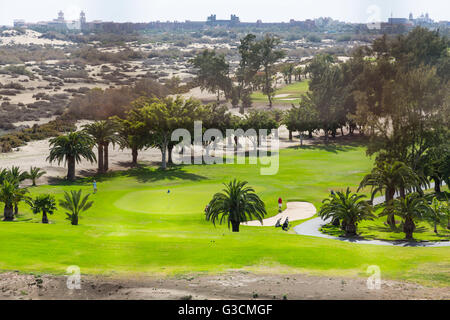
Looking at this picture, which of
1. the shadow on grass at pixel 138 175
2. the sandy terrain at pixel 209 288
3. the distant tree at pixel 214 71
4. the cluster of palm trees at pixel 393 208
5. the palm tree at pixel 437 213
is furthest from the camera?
the distant tree at pixel 214 71

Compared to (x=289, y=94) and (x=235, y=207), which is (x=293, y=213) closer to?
(x=235, y=207)

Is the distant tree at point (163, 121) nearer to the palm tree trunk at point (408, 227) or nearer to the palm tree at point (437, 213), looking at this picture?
the palm tree at point (437, 213)

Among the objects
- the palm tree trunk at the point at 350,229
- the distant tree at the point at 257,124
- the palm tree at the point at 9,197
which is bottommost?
the palm tree trunk at the point at 350,229

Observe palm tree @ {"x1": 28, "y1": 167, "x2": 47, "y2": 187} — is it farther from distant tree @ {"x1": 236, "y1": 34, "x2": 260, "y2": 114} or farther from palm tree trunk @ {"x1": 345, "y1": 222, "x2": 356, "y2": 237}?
distant tree @ {"x1": 236, "y1": 34, "x2": 260, "y2": 114}

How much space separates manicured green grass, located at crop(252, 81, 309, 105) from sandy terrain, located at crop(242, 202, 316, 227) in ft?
306

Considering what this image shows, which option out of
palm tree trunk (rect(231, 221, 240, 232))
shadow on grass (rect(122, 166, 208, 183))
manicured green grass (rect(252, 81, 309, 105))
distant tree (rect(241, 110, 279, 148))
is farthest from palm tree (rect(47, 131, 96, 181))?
manicured green grass (rect(252, 81, 309, 105))

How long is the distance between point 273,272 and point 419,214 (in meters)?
20.1

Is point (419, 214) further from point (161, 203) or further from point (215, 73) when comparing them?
point (215, 73)

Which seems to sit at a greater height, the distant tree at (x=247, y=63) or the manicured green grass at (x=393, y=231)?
the distant tree at (x=247, y=63)

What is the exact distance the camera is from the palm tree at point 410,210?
39.5 m

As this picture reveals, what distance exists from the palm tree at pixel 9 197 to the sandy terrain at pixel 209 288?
63.5 ft

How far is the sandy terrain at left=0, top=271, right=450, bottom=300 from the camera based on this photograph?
65.2ft

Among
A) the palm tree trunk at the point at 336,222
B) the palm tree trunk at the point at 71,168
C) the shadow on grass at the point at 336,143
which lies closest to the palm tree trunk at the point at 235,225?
the palm tree trunk at the point at 336,222

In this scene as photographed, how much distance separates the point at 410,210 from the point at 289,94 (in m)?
125
